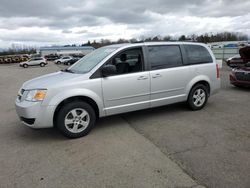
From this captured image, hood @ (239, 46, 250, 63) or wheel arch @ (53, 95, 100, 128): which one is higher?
hood @ (239, 46, 250, 63)

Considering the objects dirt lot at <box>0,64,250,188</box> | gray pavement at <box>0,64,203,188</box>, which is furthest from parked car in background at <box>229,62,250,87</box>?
gray pavement at <box>0,64,203,188</box>

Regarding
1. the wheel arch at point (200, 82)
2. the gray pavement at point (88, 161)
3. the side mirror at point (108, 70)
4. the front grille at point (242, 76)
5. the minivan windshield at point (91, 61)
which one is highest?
the minivan windshield at point (91, 61)

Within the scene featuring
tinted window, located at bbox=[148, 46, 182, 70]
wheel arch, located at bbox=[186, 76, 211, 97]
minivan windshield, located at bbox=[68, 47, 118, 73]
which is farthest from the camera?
wheel arch, located at bbox=[186, 76, 211, 97]

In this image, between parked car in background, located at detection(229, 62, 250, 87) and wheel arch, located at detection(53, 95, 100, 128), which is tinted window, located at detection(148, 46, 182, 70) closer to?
wheel arch, located at detection(53, 95, 100, 128)

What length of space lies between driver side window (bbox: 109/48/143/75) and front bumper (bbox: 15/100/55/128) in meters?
1.61

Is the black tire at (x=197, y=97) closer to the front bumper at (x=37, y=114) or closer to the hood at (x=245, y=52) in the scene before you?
the front bumper at (x=37, y=114)

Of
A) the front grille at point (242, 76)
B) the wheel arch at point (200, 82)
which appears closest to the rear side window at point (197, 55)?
the wheel arch at point (200, 82)

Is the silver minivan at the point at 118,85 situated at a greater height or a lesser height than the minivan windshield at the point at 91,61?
lesser

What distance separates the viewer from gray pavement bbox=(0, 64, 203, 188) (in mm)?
2934

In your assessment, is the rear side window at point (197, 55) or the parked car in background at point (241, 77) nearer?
the rear side window at point (197, 55)

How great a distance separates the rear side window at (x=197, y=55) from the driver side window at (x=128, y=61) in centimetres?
138

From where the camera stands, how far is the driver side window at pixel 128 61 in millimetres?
4840

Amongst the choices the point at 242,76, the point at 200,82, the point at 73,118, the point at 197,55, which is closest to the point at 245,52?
the point at 242,76

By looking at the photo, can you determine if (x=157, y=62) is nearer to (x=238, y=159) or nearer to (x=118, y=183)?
(x=238, y=159)
